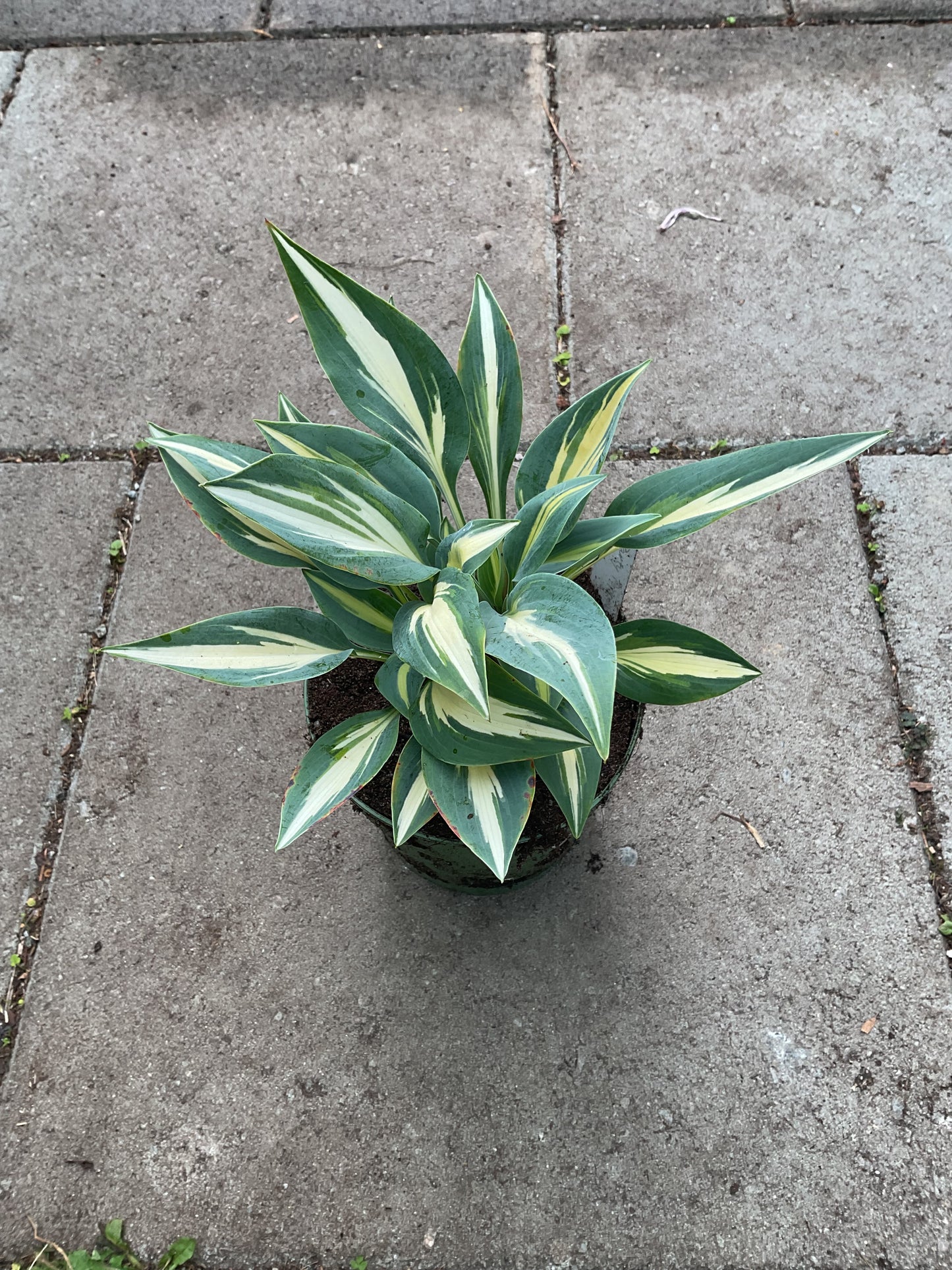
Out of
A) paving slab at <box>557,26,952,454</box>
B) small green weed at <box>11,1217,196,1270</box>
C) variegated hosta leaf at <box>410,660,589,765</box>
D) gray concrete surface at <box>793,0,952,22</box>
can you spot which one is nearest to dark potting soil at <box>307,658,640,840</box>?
variegated hosta leaf at <box>410,660,589,765</box>

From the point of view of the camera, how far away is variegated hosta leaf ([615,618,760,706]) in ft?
3.13

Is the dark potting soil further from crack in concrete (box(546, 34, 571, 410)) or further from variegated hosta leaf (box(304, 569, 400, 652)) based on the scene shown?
crack in concrete (box(546, 34, 571, 410))

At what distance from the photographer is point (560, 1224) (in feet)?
3.92

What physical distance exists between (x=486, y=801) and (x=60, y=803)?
88 cm

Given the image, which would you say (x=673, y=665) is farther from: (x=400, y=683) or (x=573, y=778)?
(x=400, y=683)

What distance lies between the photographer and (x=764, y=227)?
6.40 feet

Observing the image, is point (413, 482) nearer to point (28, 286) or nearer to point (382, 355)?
point (382, 355)

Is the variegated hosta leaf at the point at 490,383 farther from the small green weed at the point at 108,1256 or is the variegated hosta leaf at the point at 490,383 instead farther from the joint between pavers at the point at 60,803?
the small green weed at the point at 108,1256

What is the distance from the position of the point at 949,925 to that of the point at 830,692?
398 millimetres

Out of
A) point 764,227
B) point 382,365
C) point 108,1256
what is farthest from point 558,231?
point 108,1256

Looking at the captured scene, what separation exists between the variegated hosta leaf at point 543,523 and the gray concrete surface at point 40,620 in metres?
0.95

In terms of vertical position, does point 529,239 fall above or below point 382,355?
below

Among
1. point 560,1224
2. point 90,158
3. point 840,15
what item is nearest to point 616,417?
point 560,1224

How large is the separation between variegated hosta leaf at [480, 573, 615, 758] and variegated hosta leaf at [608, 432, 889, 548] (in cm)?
17
